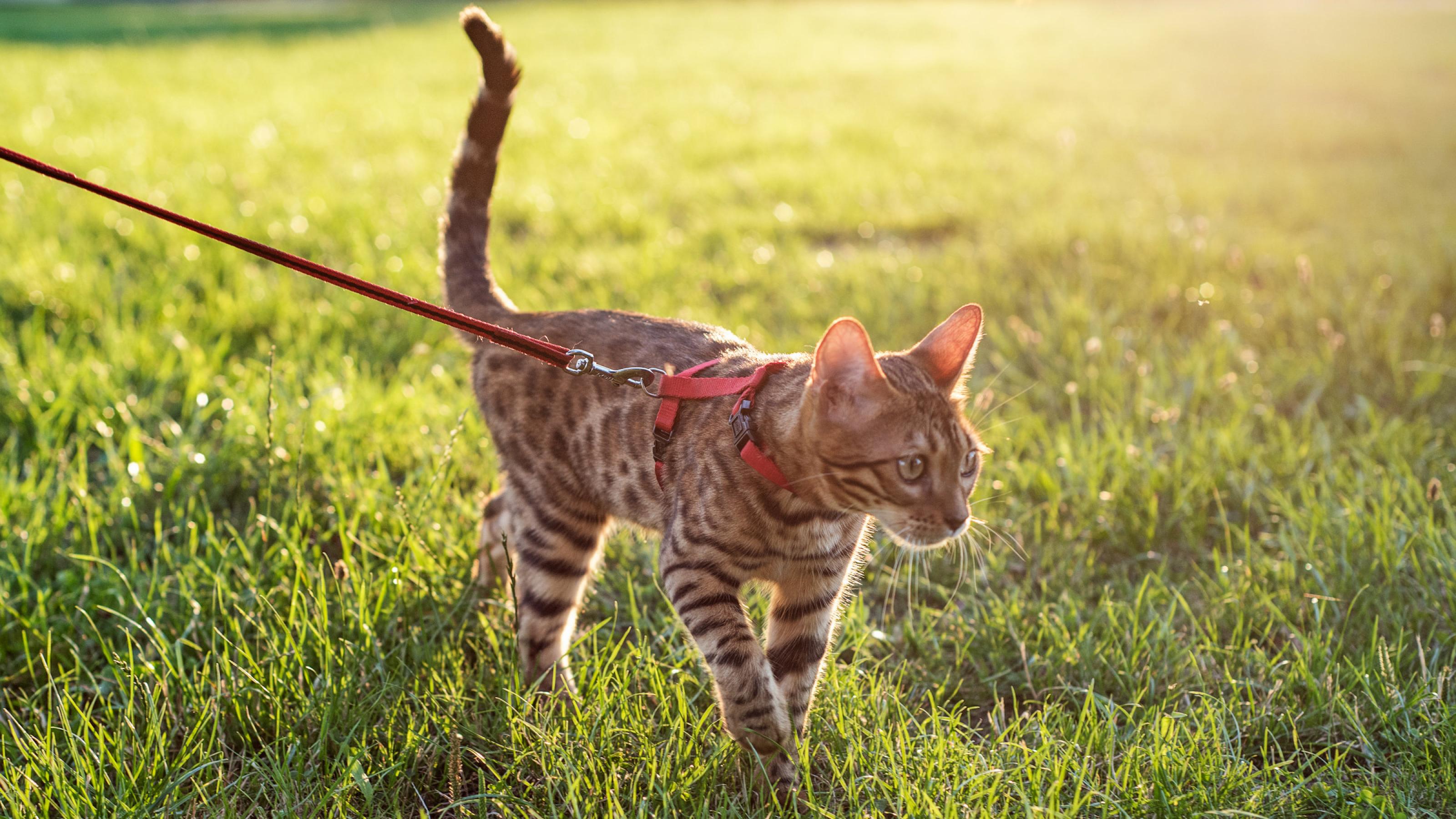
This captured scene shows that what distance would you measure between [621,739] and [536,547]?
56 centimetres

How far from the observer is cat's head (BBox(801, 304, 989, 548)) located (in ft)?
6.48

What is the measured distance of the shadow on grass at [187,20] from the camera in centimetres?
1688

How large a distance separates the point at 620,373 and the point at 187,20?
22468 millimetres

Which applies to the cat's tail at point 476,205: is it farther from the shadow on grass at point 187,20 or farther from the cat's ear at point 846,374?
the shadow on grass at point 187,20

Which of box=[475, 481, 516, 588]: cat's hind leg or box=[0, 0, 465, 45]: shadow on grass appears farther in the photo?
box=[0, 0, 465, 45]: shadow on grass

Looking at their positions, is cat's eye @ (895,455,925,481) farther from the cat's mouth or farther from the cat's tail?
the cat's tail

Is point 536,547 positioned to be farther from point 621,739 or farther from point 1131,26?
point 1131,26

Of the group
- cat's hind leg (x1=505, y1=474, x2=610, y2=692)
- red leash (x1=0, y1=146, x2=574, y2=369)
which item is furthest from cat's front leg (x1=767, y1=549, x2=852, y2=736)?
red leash (x1=0, y1=146, x2=574, y2=369)

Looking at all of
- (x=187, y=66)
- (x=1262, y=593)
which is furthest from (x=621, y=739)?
(x=187, y=66)

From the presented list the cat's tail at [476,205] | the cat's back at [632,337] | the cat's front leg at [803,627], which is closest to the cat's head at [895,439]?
the cat's front leg at [803,627]

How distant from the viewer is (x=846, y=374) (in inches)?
76.6

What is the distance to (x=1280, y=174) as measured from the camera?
752 centimetres

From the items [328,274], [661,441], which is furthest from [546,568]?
[328,274]

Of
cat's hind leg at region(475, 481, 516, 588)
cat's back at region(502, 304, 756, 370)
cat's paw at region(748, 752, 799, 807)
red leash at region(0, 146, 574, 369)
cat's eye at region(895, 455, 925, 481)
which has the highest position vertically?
red leash at region(0, 146, 574, 369)
